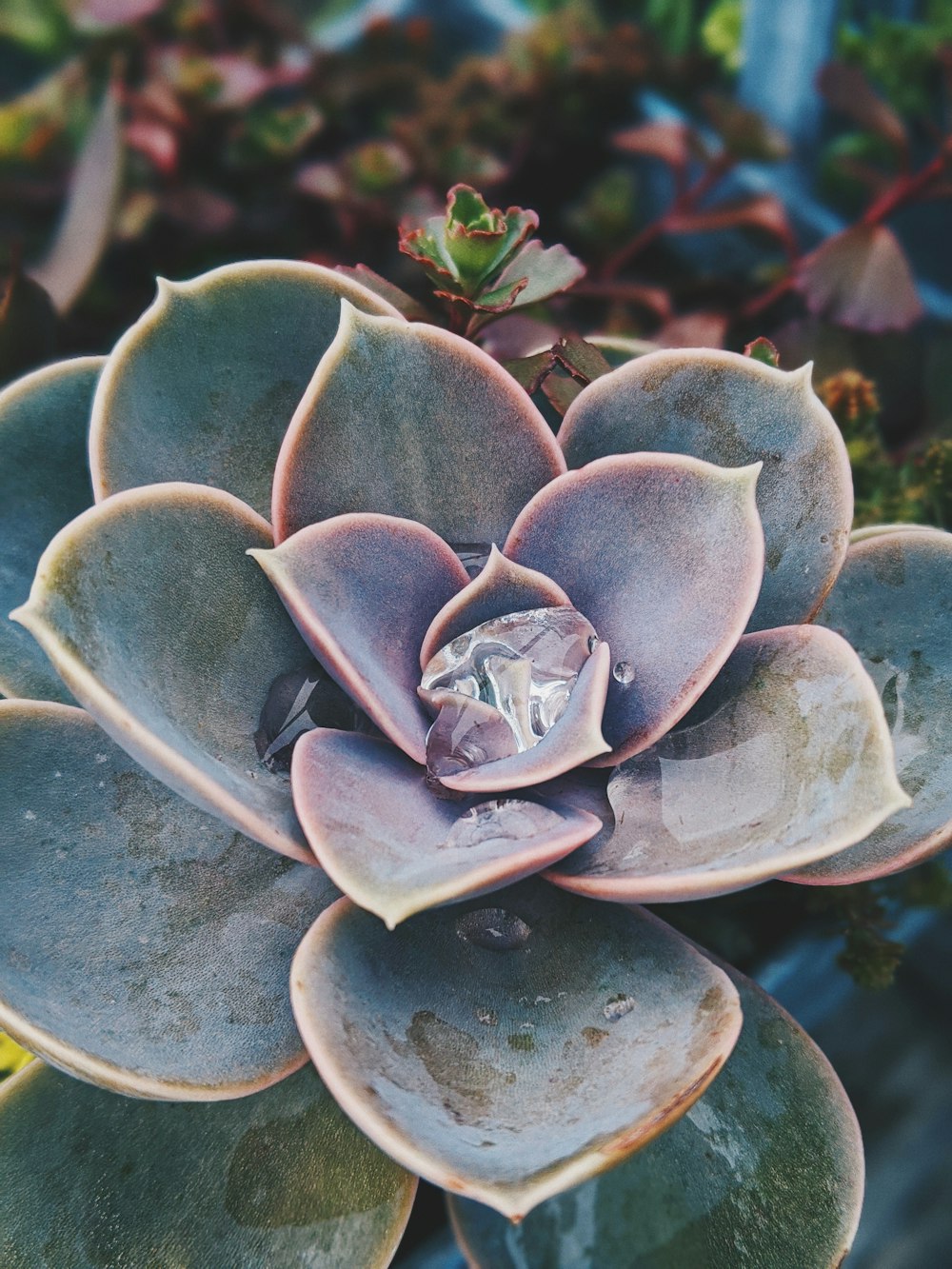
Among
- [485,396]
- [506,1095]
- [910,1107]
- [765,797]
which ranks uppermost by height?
[485,396]

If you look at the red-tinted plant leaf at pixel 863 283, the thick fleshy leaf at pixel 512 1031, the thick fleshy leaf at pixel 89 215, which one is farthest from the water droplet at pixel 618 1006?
→ the thick fleshy leaf at pixel 89 215

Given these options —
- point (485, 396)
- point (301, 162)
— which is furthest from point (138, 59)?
point (485, 396)

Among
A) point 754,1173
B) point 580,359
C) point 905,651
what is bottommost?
point 754,1173

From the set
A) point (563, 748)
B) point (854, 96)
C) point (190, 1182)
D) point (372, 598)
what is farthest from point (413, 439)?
point (854, 96)

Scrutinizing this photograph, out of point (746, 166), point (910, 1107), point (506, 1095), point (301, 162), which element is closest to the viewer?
point (506, 1095)

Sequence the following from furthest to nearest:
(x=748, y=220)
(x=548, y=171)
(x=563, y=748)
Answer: (x=548, y=171), (x=748, y=220), (x=563, y=748)

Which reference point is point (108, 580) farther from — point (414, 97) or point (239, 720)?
point (414, 97)

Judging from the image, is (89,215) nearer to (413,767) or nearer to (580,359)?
(580,359)
